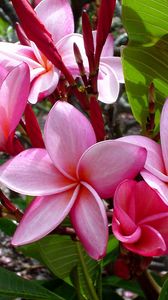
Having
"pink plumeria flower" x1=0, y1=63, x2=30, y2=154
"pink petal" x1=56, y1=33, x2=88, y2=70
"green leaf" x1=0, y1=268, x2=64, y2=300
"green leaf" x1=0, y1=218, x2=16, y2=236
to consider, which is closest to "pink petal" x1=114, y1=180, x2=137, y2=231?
"pink plumeria flower" x1=0, y1=63, x2=30, y2=154

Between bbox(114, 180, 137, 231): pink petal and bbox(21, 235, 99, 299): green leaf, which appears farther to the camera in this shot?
bbox(21, 235, 99, 299): green leaf

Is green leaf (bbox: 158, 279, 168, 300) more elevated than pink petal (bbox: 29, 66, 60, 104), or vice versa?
pink petal (bbox: 29, 66, 60, 104)

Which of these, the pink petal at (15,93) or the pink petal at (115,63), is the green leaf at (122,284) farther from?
the pink petal at (15,93)

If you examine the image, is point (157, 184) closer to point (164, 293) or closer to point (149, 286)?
point (164, 293)

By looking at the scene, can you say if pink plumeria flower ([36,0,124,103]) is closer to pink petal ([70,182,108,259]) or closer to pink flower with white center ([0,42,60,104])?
pink flower with white center ([0,42,60,104])

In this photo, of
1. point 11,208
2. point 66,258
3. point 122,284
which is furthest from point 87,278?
point 122,284

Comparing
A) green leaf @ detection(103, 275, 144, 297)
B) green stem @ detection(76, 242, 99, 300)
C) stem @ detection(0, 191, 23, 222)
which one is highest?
stem @ detection(0, 191, 23, 222)
